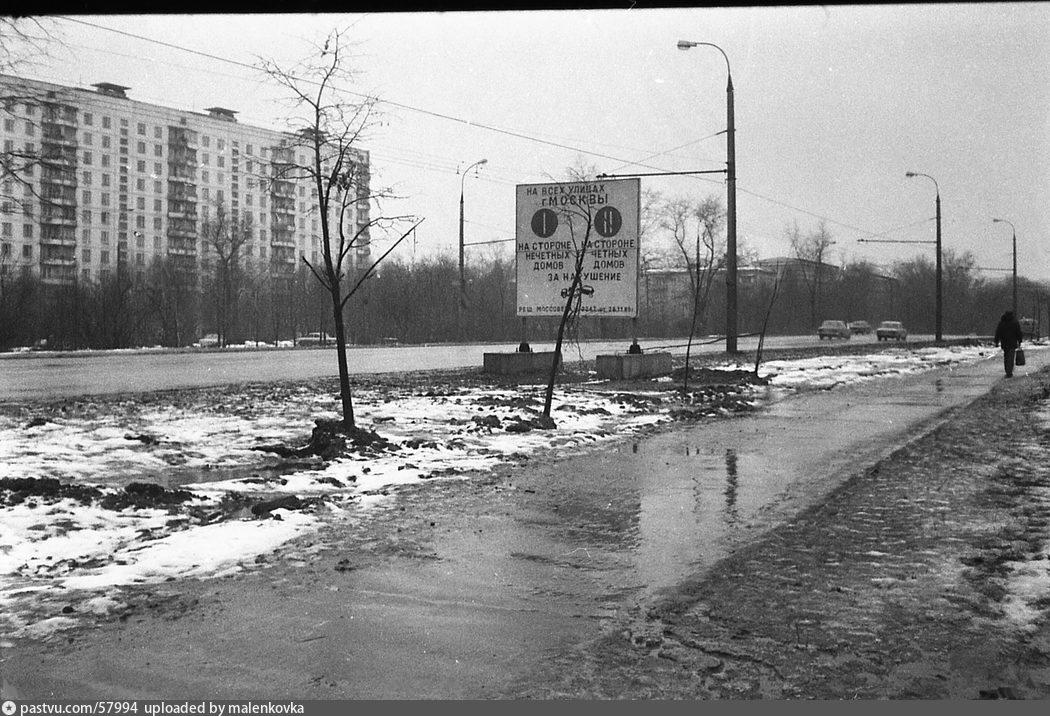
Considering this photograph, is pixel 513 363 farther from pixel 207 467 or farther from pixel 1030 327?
pixel 1030 327

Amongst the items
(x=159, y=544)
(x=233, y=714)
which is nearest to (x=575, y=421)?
(x=159, y=544)

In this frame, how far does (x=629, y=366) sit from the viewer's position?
19.9 meters

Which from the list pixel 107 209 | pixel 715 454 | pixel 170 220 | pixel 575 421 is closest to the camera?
pixel 715 454

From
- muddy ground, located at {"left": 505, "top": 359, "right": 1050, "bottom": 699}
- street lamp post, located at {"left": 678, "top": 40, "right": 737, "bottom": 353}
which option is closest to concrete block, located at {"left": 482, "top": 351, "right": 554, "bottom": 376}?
street lamp post, located at {"left": 678, "top": 40, "right": 737, "bottom": 353}

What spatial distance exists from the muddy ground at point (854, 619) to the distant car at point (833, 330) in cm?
5755

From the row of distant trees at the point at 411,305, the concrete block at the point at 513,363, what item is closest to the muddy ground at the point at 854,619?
the concrete block at the point at 513,363

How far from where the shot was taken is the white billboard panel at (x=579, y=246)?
743 inches

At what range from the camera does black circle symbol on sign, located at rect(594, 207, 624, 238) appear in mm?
18922

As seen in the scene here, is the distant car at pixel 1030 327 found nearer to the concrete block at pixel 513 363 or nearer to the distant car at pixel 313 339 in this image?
the concrete block at pixel 513 363

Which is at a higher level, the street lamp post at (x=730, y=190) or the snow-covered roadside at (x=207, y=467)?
the street lamp post at (x=730, y=190)

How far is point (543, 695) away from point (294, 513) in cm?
363

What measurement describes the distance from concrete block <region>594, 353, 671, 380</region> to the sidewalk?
438 inches

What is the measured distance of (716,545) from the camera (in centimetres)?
591

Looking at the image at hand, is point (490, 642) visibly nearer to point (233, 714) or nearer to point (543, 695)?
point (543, 695)
